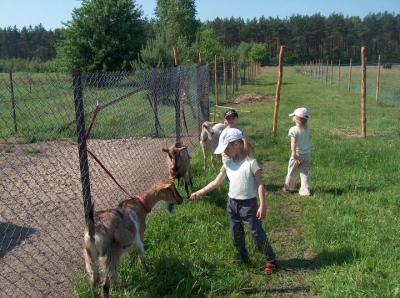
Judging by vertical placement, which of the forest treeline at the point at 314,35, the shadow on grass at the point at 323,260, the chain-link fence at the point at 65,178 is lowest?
the shadow on grass at the point at 323,260

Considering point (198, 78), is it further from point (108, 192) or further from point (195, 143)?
point (108, 192)

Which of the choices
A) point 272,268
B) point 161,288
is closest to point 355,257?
point 272,268

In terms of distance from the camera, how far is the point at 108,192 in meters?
6.35

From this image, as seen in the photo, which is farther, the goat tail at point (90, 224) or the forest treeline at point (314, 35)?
the forest treeline at point (314, 35)

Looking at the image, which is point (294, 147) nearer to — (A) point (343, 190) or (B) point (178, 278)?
(A) point (343, 190)

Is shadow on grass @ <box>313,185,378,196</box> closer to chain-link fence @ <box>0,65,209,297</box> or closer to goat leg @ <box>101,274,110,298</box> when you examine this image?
chain-link fence @ <box>0,65,209,297</box>

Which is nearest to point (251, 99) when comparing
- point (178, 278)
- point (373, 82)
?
point (373, 82)

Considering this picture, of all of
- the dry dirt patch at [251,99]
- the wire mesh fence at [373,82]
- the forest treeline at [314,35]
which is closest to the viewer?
the wire mesh fence at [373,82]

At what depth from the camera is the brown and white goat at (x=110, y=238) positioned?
3.16 meters

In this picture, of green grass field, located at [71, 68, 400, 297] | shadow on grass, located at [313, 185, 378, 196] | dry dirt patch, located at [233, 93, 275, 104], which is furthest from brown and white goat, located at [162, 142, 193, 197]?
dry dirt patch, located at [233, 93, 275, 104]

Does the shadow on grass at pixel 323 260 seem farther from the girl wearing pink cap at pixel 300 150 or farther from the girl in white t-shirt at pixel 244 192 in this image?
the girl wearing pink cap at pixel 300 150

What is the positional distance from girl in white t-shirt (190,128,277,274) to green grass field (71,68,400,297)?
0.96ft

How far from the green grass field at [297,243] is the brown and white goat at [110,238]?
0.30 meters

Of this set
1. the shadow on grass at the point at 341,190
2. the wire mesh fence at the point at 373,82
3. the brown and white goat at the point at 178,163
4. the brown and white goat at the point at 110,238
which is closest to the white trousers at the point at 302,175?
the shadow on grass at the point at 341,190
